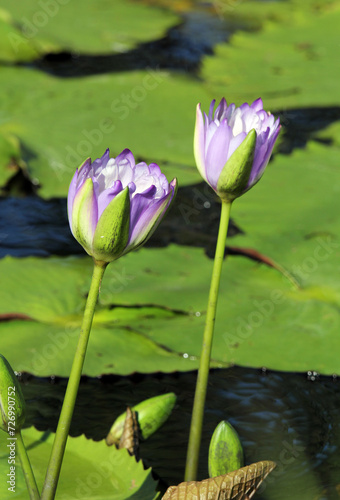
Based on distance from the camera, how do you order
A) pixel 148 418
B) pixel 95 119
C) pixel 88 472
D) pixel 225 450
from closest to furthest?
pixel 225 450
pixel 88 472
pixel 148 418
pixel 95 119

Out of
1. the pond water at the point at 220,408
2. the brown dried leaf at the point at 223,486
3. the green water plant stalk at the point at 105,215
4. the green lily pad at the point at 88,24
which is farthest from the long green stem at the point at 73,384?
the green lily pad at the point at 88,24

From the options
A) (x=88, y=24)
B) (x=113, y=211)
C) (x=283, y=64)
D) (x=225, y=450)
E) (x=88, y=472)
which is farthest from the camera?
(x=88, y=24)

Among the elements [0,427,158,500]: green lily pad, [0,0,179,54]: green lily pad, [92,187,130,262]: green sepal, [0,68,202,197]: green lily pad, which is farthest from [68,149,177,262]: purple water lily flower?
[0,0,179,54]: green lily pad

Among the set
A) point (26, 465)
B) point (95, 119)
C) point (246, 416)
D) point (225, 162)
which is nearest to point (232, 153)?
point (225, 162)

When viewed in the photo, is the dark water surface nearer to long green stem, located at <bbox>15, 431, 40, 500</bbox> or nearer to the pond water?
the pond water

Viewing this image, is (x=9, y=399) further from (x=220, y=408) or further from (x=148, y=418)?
(x=220, y=408)

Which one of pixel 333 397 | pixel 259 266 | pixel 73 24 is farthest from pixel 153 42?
pixel 333 397
